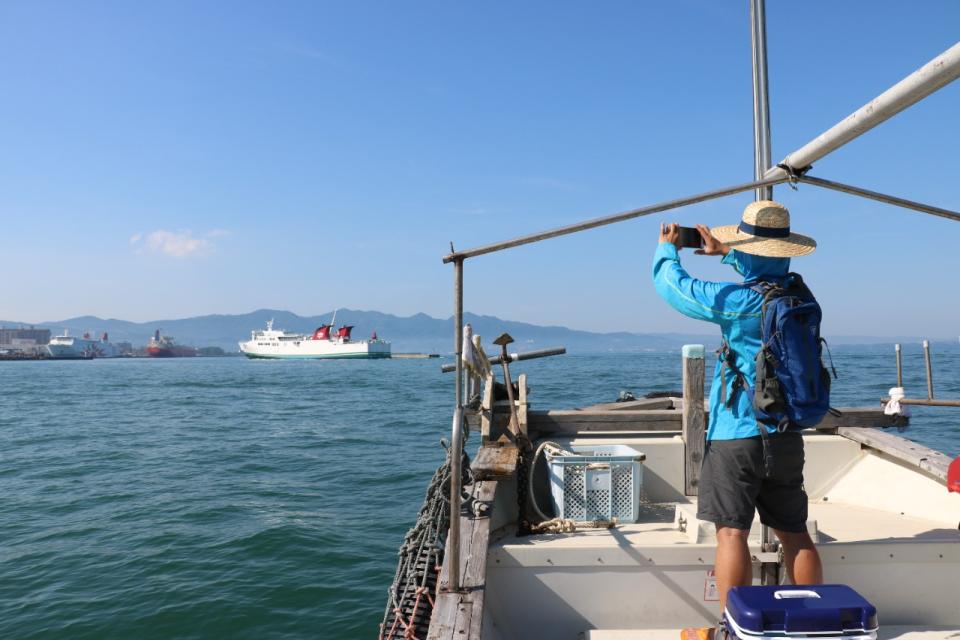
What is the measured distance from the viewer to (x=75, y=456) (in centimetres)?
1688

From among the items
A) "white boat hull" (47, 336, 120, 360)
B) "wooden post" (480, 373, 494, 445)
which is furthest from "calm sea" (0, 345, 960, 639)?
"white boat hull" (47, 336, 120, 360)

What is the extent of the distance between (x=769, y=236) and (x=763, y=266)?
0.45 ft

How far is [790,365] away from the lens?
8.54 ft

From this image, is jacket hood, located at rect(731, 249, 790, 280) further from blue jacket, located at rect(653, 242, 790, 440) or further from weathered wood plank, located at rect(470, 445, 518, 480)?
weathered wood plank, located at rect(470, 445, 518, 480)

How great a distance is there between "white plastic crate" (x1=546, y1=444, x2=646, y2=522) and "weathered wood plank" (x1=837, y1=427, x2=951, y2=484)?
6.43 feet

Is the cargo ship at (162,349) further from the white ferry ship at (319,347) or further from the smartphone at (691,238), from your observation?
the smartphone at (691,238)

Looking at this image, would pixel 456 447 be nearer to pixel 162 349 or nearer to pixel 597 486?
pixel 597 486

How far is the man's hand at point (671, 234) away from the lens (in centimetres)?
301

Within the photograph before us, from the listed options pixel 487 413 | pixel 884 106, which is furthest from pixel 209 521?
pixel 884 106

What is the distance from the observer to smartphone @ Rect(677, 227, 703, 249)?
3051 millimetres

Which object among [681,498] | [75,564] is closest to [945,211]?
[681,498]

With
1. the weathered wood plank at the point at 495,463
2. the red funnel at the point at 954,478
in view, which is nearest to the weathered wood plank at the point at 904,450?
the red funnel at the point at 954,478

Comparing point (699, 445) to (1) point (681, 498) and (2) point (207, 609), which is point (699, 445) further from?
(2) point (207, 609)

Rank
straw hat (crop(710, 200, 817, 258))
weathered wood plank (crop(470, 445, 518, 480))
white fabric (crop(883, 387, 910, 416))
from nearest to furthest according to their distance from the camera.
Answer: straw hat (crop(710, 200, 817, 258)) < weathered wood plank (crop(470, 445, 518, 480)) < white fabric (crop(883, 387, 910, 416))
